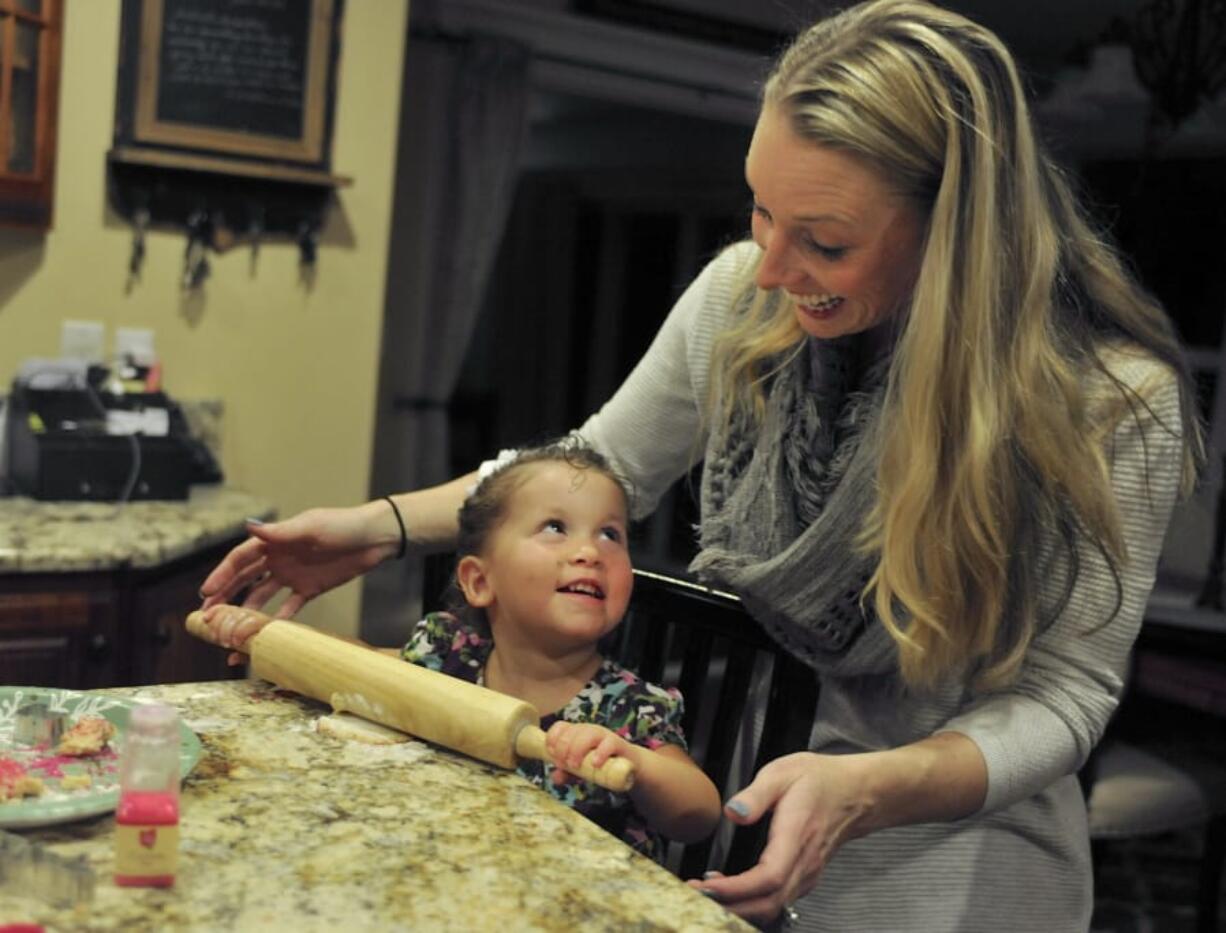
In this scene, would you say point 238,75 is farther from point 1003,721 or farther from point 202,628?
point 1003,721

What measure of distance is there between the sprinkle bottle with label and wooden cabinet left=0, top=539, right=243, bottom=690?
152cm

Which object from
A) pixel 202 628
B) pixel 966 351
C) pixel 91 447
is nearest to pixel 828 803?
pixel 966 351

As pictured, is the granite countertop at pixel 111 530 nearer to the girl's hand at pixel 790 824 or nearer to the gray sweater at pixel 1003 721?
the gray sweater at pixel 1003 721

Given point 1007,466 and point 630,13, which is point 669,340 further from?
point 630,13

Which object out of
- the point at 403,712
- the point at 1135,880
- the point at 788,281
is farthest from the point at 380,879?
the point at 1135,880

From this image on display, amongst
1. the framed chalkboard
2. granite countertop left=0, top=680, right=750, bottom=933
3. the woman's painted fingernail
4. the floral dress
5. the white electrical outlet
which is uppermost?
the framed chalkboard

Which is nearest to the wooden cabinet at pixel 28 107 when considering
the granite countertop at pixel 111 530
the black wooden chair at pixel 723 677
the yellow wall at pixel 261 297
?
the yellow wall at pixel 261 297

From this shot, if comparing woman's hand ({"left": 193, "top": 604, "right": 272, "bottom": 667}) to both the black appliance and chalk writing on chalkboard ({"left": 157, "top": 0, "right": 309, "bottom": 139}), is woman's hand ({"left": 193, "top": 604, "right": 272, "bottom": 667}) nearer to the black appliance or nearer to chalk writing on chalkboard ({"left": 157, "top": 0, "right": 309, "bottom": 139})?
the black appliance

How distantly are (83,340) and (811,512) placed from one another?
196 cm

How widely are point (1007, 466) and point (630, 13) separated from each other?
174 inches

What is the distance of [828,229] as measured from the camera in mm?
1280

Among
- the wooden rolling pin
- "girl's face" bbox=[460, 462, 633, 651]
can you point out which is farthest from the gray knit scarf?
the wooden rolling pin

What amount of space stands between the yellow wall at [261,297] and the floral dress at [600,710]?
171 centimetres

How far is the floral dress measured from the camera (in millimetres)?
1333
